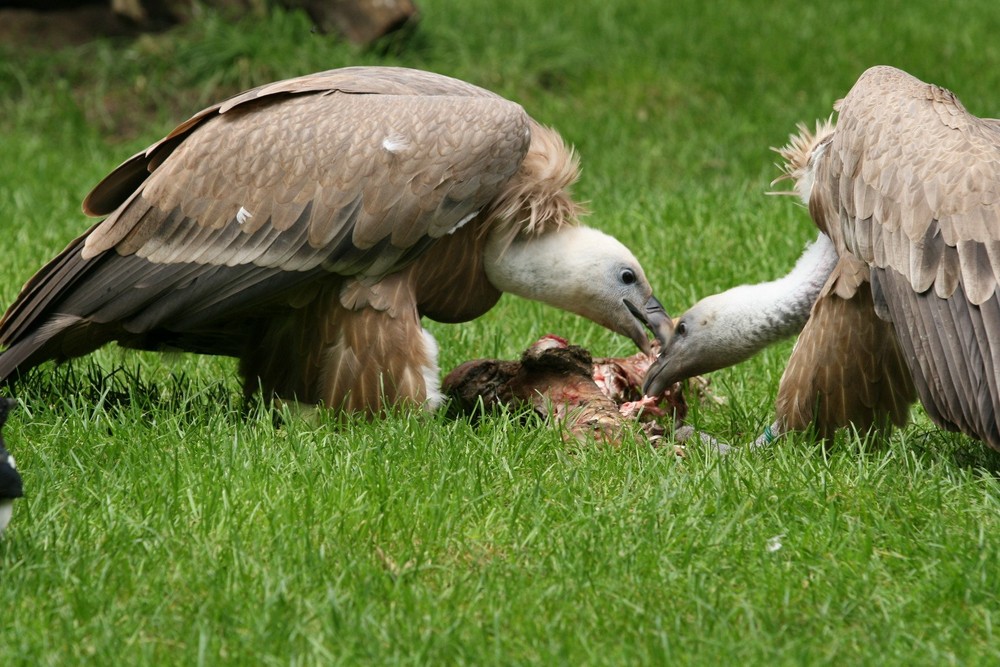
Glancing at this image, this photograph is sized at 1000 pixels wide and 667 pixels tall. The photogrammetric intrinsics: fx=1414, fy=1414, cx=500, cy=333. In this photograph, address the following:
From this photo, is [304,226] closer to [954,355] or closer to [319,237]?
[319,237]

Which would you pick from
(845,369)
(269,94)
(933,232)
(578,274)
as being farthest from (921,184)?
(269,94)

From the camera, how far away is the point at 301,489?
144 inches

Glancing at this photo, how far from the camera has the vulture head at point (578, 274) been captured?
4.73 m

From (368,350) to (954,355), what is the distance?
1748 millimetres

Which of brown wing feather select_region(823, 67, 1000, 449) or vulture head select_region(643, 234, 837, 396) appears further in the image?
vulture head select_region(643, 234, 837, 396)

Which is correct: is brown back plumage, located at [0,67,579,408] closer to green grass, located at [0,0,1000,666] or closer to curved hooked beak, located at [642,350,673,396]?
green grass, located at [0,0,1000,666]

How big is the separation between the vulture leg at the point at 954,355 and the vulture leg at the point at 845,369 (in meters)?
0.34

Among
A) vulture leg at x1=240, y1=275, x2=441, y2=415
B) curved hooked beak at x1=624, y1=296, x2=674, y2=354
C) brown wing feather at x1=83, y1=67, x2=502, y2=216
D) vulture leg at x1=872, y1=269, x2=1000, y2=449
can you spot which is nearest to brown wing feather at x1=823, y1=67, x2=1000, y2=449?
vulture leg at x1=872, y1=269, x2=1000, y2=449

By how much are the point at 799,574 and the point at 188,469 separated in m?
1.62

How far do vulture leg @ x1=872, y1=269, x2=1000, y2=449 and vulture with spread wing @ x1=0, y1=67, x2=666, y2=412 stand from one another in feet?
3.81

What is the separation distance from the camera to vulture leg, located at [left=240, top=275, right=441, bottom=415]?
443 cm

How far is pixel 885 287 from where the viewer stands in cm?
409

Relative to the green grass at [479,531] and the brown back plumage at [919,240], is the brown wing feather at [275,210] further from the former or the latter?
the brown back plumage at [919,240]

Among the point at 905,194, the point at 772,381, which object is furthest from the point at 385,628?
the point at 772,381
